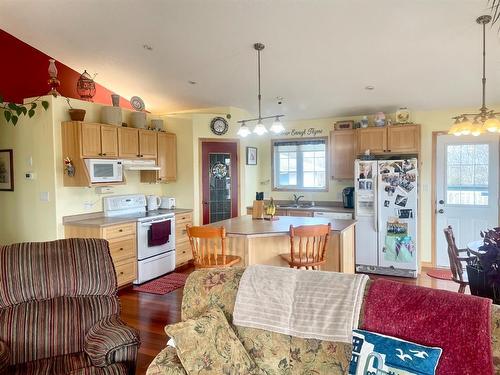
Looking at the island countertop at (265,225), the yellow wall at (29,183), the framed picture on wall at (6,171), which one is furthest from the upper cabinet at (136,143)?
the island countertop at (265,225)

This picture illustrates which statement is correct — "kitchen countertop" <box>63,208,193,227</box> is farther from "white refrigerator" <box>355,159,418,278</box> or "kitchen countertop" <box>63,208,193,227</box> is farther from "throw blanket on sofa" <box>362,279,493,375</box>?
"throw blanket on sofa" <box>362,279,493,375</box>

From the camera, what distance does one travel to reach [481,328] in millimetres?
1436

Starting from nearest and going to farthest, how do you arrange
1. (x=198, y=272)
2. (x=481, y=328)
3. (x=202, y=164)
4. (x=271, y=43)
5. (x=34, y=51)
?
(x=481, y=328)
(x=198, y=272)
(x=271, y=43)
(x=34, y=51)
(x=202, y=164)

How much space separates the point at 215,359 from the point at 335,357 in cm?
54

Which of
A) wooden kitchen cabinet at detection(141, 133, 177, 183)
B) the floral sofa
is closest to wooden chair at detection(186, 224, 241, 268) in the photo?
the floral sofa

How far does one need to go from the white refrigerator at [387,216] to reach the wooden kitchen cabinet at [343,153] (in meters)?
0.56

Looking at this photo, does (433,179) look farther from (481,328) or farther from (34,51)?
(34,51)

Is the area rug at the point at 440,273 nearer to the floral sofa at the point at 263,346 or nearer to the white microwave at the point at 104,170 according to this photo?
the floral sofa at the point at 263,346

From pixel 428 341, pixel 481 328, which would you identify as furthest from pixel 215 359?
pixel 481 328

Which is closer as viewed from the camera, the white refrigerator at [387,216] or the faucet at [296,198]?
the white refrigerator at [387,216]

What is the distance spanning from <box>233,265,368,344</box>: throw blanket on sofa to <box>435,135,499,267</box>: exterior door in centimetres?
414

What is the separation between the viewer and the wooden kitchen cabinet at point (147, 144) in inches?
210

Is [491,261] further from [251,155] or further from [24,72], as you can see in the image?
[24,72]

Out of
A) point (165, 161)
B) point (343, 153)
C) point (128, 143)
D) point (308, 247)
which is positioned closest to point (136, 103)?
point (128, 143)
